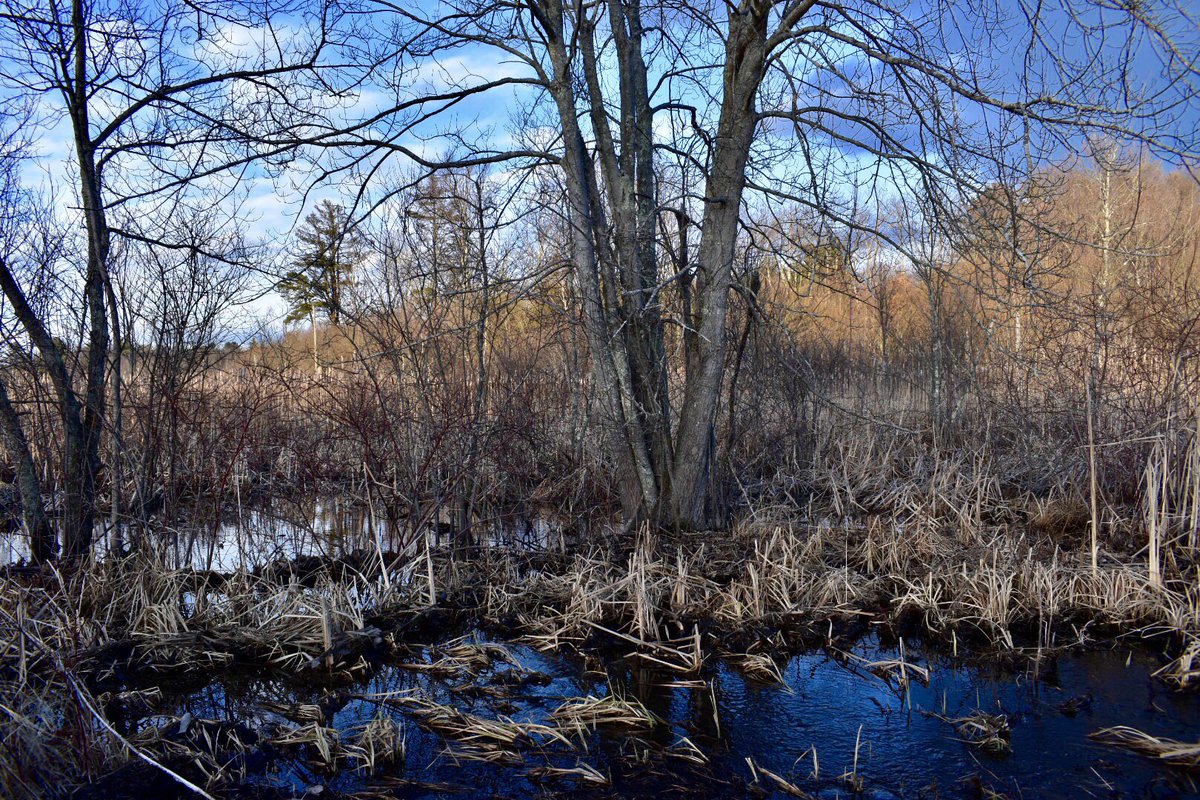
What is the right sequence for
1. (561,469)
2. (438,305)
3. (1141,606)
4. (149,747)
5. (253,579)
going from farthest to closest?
(561,469)
(438,305)
(253,579)
(1141,606)
(149,747)

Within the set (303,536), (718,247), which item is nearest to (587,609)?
(303,536)

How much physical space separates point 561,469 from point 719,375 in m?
3.38

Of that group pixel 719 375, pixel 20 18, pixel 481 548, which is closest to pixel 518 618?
pixel 481 548

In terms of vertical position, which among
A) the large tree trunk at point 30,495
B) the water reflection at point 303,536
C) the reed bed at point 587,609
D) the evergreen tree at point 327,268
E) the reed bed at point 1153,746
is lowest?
the reed bed at point 1153,746

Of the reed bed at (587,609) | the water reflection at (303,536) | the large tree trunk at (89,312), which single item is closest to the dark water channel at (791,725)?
the reed bed at (587,609)

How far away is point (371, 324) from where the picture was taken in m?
7.48

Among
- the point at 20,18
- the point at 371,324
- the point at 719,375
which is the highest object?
the point at 20,18

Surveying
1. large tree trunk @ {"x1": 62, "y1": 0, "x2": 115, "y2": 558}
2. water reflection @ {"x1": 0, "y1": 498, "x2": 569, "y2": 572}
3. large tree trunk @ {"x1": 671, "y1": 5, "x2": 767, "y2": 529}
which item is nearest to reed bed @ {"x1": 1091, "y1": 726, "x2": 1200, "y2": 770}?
large tree trunk @ {"x1": 671, "y1": 5, "x2": 767, "y2": 529}

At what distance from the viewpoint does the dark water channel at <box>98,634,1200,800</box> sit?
3723 millimetres

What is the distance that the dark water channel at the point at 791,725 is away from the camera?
372cm

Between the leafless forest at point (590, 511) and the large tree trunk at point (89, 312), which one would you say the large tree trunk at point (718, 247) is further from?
the large tree trunk at point (89, 312)

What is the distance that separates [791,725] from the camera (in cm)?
438

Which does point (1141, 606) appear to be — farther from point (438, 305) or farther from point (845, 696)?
point (438, 305)

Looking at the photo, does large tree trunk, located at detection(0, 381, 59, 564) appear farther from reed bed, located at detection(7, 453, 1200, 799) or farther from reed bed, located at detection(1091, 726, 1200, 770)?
reed bed, located at detection(1091, 726, 1200, 770)
